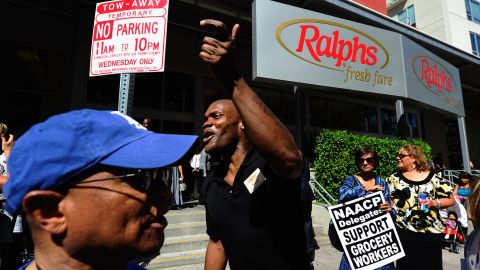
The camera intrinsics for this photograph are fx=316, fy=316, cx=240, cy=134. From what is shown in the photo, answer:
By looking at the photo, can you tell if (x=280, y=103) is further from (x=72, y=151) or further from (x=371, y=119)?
(x=72, y=151)

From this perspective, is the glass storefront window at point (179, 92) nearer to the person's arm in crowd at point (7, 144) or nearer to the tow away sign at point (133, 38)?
the person's arm in crowd at point (7, 144)

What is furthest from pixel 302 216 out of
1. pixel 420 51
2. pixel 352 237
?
pixel 420 51

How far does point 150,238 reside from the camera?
1.08m

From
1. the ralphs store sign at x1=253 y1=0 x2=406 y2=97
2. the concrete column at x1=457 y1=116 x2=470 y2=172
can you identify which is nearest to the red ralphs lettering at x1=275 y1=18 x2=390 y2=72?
the ralphs store sign at x1=253 y1=0 x2=406 y2=97

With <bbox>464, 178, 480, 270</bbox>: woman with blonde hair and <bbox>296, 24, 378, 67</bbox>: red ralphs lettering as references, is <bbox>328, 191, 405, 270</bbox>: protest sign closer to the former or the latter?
<bbox>464, 178, 480, 270</bbox>: woman with blonde hair

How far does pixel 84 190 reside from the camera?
985 mm

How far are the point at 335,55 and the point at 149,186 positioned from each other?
955 centimetres

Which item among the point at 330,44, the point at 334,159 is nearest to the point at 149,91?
the point at 330,44

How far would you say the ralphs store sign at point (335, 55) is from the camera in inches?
325

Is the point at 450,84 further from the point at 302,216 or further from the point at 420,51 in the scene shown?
the point at 302,216

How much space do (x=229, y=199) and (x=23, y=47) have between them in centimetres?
1063

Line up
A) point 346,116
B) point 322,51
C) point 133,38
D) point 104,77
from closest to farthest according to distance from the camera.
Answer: point 133,38 → point 322,51 → point 104,77 → point 346,116

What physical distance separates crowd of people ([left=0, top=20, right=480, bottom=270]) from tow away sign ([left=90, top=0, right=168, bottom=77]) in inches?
31.7

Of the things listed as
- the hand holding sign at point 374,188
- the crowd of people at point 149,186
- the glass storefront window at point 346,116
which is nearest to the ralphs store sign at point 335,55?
the glass storefront window at point 346,116
